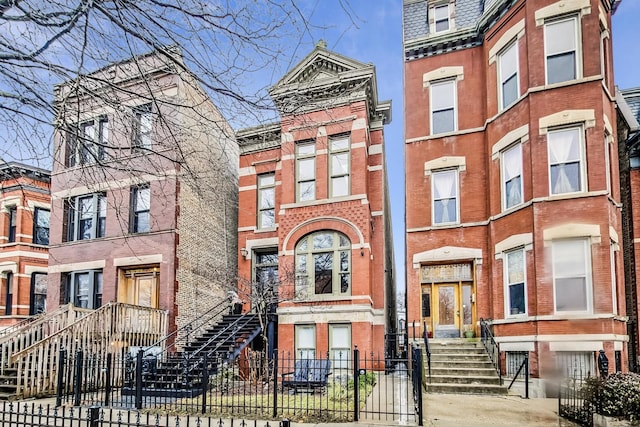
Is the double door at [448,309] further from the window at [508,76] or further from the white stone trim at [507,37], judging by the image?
the white stone trim at [507,37]

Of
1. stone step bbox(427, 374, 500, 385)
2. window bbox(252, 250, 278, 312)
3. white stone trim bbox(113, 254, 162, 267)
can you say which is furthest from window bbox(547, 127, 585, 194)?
white stone trim bbox(113, 254, 162, 267)

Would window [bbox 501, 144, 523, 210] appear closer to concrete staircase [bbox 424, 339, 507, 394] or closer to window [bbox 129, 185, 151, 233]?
concrete staircase [bbox 424, 339, 507, 394]

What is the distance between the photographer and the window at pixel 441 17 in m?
18.3

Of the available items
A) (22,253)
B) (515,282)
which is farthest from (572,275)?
(22,253)

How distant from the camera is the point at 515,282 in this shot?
14484mm

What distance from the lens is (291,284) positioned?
1730 cm

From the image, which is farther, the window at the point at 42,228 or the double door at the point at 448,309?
the window at the point at 42,228

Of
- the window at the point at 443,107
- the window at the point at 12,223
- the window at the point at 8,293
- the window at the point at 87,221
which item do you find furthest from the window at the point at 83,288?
the window at the point at 443,107

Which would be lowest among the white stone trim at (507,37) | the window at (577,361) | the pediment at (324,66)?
the window at (577,361)

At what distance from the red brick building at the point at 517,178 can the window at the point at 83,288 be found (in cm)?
1212

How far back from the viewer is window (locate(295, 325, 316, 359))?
55.7ft

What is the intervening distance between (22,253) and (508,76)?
22.9 metres

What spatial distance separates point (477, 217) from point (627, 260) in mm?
5826

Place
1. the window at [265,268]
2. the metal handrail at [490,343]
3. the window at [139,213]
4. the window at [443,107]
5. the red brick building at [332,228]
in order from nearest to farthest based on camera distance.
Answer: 1. the metal handrail at [490,343]
2. the red brick building at [332,228]
3. the window at [443,107]
4. the window at [265,268]
5. the window at [139,213]
